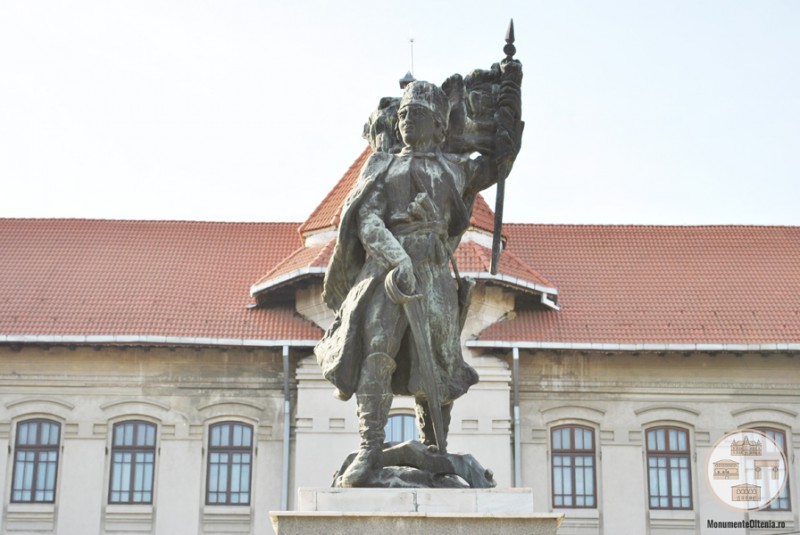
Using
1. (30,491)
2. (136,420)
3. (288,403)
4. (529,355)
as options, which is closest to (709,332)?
(529,355)

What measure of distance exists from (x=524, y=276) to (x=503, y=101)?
16622 mm

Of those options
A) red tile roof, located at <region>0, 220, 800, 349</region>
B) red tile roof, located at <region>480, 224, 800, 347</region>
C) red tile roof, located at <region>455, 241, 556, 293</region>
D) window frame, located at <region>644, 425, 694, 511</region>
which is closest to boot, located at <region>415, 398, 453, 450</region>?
red tile roof, located at <region>455, 241, 556, 293</region>

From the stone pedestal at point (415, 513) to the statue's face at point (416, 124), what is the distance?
81.9 inches

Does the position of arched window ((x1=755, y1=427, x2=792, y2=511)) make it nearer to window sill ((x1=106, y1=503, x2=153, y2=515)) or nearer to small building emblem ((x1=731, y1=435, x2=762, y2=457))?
small building emblem ((x1=731, y1=435, x2=762, y2=457))

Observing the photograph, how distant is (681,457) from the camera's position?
990 inches

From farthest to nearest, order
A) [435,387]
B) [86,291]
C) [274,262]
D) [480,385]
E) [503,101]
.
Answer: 1. [274,262]
2. [86,291]
3. [480,385]
4. [503,101]
5. [435,387]

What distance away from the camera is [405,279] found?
743 cm

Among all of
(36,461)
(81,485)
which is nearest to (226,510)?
(81,485)

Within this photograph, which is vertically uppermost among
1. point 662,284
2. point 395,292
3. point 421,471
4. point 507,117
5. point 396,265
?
point 662,284

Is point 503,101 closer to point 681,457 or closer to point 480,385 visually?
point 480,385

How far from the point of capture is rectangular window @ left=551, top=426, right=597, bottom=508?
24.8m

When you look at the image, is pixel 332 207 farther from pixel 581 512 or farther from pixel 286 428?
pixel 581 512

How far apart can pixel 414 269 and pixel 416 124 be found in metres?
0.87

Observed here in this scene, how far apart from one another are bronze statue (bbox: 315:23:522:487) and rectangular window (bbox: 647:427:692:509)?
17.7 meters
